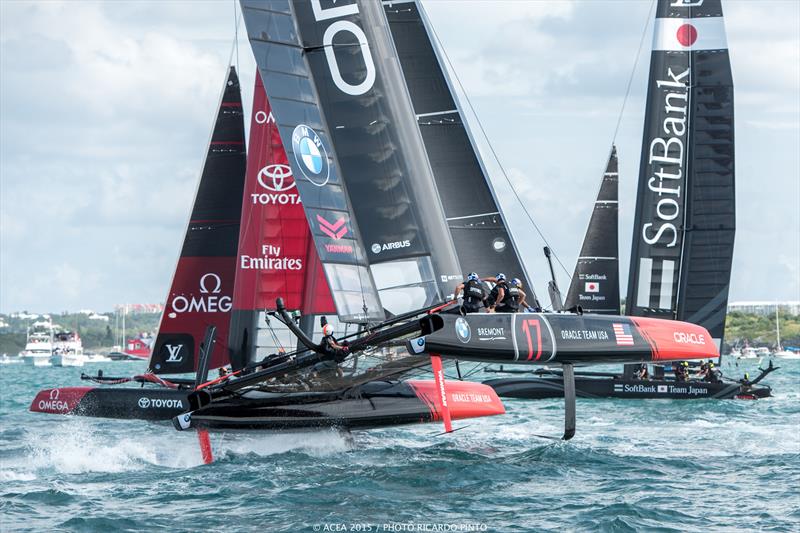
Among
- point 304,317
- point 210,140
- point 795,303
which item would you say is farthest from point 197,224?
point 795,303

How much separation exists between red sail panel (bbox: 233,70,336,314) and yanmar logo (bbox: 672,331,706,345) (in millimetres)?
5817

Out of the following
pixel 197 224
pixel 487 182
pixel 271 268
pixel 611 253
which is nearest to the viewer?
pixel 487 182

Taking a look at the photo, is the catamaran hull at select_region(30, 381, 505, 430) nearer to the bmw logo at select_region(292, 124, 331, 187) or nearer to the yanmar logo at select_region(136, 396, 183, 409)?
the yanmar logo at select_region(136, 396, 183, 409)

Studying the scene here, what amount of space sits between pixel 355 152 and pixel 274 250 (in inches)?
170

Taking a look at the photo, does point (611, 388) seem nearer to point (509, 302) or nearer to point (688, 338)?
point (688, 338)

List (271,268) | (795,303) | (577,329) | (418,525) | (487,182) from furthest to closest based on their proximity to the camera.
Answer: (795,303), (271,268), (487,182), (577,329), (418,525)

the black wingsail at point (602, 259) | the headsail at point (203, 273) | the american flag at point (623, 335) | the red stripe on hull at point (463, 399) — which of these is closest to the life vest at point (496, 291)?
the american flag at point (623, 335)

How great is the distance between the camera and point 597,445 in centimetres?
1383

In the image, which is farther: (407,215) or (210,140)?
(210,140)

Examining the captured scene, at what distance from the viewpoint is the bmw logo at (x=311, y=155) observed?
512 inches

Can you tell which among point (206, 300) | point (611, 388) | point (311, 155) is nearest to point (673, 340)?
point (311, 155)

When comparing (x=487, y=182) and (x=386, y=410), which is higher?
(x=487, y=182)

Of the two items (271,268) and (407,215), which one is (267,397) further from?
(271,268)

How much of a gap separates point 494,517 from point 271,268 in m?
8.19
